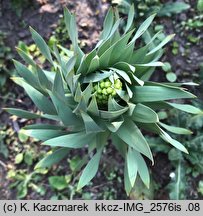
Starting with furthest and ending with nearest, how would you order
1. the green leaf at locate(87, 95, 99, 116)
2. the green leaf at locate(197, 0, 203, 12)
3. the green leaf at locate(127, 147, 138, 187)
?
the green leaf at locate(197, 0, 203, 12)
the green leaf at locate(127, 147, 138, 187)
the green leaf at locate(87, 95, 99, 116)

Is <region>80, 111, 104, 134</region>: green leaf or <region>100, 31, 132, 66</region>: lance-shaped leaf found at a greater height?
<region>100, 31, 132, 66</region>: lance-shaped leaf

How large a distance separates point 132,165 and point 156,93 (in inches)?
16.2

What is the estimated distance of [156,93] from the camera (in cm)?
187

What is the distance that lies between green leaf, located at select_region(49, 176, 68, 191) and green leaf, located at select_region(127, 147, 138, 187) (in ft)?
3.38

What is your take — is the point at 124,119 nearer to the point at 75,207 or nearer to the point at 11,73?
the point at 75,207

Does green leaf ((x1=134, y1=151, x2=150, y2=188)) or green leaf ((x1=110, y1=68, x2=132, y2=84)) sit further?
green leaf ((x1=134, y1=151, x2=150, y2=188))

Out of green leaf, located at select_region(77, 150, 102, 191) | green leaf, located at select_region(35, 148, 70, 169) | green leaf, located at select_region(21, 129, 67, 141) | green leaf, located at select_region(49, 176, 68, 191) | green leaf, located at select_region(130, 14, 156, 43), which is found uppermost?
green leaf, located at select_region(130, 14, 156, 43)

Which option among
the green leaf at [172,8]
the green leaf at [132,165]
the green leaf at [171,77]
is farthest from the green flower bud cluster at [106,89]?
the green leaf at [172,8]

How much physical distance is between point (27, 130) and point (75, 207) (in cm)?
81

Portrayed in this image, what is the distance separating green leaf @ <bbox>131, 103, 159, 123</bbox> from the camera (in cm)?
180

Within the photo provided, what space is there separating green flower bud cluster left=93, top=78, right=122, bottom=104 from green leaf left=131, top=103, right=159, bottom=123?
0.51ft

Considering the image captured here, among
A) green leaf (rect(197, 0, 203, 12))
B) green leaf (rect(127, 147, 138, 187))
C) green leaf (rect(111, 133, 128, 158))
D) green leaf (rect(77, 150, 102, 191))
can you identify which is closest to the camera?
green leaf (rect(127, 147, 138, 187))

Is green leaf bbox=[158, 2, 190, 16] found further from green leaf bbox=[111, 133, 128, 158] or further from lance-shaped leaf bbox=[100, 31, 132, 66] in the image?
green leaf bbox=[111, 133, 128, 158]

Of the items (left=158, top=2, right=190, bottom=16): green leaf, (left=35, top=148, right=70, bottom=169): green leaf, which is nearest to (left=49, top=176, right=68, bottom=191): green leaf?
(left=35, top=148, right=70, bottom=169): green leaf
